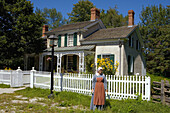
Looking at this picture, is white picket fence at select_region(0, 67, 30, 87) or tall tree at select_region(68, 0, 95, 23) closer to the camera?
white picket fence at select_region(0, 67, 30, 87)

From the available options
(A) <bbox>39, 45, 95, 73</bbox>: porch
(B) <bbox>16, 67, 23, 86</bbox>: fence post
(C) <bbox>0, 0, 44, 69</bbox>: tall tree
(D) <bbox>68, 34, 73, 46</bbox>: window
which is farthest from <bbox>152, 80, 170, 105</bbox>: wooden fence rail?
(C) <bbox>0, 0, 44, 69</bbox>: tall tree

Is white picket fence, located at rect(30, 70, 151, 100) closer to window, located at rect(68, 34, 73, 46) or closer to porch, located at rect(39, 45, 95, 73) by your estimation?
porch, located at rect(39, 45, 95, 73)

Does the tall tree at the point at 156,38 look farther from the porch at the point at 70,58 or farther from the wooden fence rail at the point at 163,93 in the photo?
the wooden fence rail at the point at 163,93

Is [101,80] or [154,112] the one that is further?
[101,80]

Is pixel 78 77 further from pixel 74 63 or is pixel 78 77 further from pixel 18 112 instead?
pixel 74 63

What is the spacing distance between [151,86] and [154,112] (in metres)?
1.74

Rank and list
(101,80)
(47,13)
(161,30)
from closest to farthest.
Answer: (101,80) → (161,30) → (47,13)

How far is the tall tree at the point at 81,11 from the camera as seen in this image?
36781mm

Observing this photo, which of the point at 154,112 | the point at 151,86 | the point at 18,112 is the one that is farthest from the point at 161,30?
the point at 18,112

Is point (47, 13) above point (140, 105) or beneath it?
above

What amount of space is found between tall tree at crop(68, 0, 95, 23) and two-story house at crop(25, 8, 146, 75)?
1635 cm

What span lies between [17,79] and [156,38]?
68.1ft

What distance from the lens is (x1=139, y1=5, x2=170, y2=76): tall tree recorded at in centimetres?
2227

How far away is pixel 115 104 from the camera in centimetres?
642
